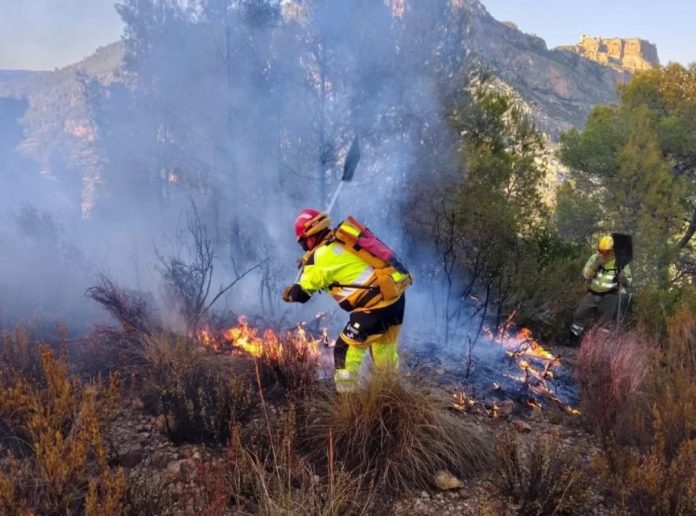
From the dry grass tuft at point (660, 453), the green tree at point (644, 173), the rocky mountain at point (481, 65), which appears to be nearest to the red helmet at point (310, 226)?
the dry grass tuft at point (660, 453)

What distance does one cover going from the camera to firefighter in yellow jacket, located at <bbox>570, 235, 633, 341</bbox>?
6.88 m

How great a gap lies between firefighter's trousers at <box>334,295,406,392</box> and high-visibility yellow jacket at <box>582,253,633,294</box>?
4508mm

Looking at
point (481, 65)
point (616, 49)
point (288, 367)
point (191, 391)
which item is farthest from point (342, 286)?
point (616, 49)

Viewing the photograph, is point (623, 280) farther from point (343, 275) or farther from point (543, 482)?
point (543, 482)

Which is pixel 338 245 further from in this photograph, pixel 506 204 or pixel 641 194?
pixel 641 194

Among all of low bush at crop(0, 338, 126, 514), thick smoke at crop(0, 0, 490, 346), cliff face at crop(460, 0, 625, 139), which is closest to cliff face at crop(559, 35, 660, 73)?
cliff face at crop(460, 0, 625, 139)

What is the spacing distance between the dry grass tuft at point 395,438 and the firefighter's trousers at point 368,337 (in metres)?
0.54

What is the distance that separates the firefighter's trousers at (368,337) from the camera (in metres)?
3.67

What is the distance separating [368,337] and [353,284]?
414 mm

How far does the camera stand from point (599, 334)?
169 inches

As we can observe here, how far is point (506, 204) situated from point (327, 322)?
4.96 metres

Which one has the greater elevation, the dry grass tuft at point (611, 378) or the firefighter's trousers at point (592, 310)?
the dry grass tuft at point (611, 378)

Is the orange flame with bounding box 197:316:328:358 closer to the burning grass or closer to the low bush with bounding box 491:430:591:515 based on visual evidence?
the burning grass

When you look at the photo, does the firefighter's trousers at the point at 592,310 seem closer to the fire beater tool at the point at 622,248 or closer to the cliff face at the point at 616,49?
the fire beater tool at the point at 622,248
